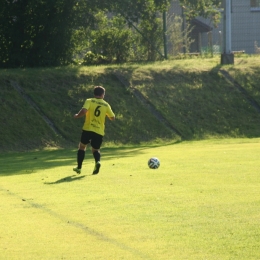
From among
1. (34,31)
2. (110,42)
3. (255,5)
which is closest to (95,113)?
(34,31)

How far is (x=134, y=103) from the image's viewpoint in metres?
30.7

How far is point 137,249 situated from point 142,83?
23892 mm

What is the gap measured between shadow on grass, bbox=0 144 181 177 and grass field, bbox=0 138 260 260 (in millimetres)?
231

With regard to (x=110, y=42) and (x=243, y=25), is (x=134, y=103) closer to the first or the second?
(x=110, y=42)

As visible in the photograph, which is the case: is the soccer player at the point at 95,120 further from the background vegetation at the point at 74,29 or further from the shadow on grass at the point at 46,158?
the background vegetation at the point at 74,29

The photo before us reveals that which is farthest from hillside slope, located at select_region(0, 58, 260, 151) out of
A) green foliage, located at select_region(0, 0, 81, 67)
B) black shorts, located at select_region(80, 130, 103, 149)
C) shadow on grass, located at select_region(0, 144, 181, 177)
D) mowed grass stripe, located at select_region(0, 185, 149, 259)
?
mowed grass stripe, located at select_region(0, 185, 149, 259)

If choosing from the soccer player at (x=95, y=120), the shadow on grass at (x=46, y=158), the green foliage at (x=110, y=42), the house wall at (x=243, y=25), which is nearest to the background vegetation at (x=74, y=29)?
the green foliage at (x=110, y=42)

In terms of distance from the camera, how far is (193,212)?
10641 mm

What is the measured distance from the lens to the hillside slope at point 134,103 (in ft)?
91.3

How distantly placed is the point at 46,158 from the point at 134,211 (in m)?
11.7

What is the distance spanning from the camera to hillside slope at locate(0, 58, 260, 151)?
27.8 m

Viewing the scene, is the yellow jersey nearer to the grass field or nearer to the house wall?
the grass field

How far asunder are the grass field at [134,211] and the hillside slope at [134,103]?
30.1 feet

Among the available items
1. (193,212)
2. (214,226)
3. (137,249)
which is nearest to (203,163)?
(193,212)
